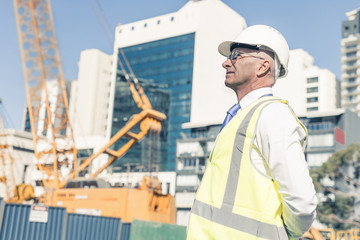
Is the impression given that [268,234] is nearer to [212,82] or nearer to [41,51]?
[41,51]

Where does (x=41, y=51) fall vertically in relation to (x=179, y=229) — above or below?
above

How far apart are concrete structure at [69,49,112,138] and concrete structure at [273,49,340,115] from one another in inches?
1648

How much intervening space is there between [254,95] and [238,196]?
583 mm

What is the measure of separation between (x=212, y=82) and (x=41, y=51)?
171 feet

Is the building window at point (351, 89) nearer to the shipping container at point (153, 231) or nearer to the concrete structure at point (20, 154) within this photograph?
the concrete structure at point (20, 154)

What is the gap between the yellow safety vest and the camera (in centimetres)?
194

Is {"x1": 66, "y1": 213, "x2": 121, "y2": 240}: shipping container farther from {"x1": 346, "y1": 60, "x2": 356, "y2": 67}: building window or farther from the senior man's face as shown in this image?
{"x1": 346, "y1": 60, "x2": 356, "y2": 67}: building window

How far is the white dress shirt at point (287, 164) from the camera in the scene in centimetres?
192

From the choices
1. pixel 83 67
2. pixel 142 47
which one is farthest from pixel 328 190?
pixel 83 67

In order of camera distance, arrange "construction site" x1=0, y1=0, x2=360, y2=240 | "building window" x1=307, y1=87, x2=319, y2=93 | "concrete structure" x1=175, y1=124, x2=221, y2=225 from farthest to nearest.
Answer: "building window" x1=307, y1=87, x2=319, y2=93, "concrete structure" x1=175, y1=124, x2=221, y2=225, "construction site" x1=0, y1=0, x2=360, y2=240

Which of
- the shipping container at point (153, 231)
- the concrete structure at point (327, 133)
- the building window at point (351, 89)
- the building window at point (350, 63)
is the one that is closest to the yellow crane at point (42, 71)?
the shipping container at point (153, 231)

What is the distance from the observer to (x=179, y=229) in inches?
956

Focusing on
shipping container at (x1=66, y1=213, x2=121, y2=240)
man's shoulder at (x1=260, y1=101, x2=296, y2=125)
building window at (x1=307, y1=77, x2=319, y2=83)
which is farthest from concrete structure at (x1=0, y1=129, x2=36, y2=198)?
man's shoulder at (x1=260, y1=101, x2=296, y2=125)

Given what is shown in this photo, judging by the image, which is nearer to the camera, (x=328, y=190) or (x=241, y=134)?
(x=241, y=134)
